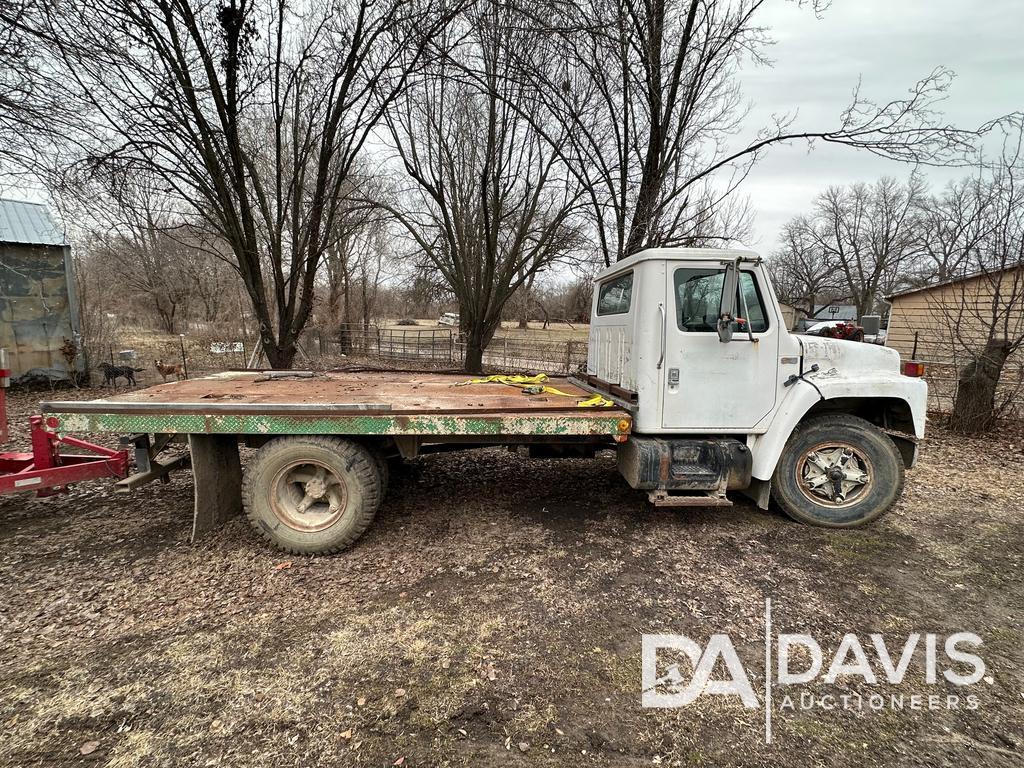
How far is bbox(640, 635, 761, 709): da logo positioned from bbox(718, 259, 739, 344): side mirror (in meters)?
2.07

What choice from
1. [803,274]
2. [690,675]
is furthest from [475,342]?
[803,274]

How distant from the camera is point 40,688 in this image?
2.36m

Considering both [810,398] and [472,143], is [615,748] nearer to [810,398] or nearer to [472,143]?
[810,398]

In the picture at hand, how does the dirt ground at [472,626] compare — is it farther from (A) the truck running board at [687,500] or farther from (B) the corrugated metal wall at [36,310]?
(B) the corrugated metal wall at [36,310]

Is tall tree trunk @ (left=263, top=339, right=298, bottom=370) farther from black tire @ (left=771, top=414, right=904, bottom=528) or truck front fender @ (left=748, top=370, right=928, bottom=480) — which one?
black tire @ (left=771, top=414, right=904, bottom=528)

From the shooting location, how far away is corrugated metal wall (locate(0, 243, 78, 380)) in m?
9.65

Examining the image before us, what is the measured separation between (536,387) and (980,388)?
7344 mm

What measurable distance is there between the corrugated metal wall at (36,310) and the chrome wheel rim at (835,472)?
12.9 metres

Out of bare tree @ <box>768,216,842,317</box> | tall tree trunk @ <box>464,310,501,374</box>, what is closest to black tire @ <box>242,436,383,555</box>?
tall tree trunk @ <box>464,310,501,374</box>

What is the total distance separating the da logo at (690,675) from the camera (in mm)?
2361

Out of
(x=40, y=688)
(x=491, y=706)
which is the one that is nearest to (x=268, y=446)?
(x=40, y=688)

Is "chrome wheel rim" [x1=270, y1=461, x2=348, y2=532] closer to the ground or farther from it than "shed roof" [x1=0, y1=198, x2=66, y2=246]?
closer to the ground

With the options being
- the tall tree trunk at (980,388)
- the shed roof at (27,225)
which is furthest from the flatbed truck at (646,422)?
the shed roof at (27,225)

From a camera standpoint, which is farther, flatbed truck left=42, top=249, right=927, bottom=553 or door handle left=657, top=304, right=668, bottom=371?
door handle left=657, top=304, right=668, bottom=371
